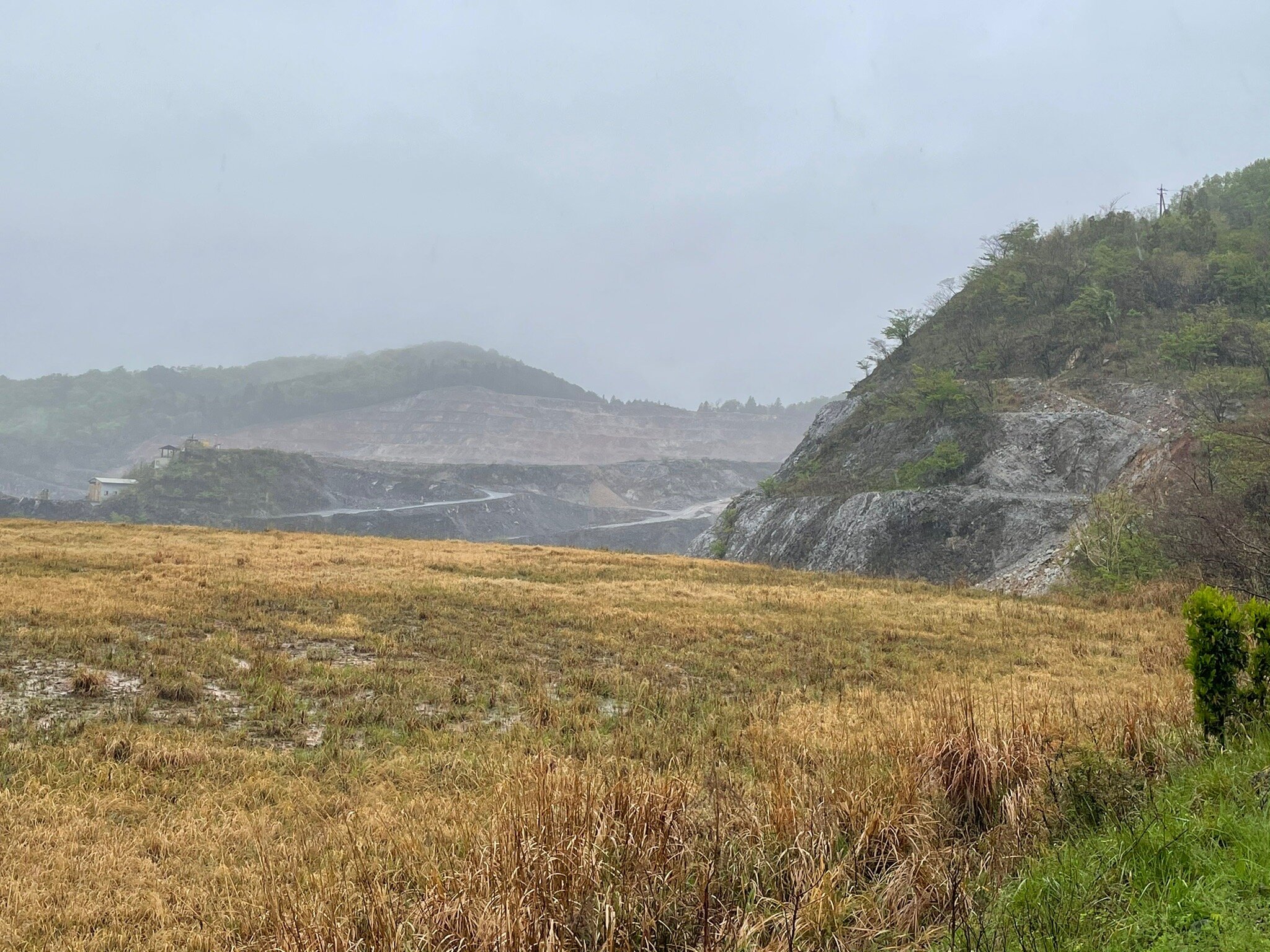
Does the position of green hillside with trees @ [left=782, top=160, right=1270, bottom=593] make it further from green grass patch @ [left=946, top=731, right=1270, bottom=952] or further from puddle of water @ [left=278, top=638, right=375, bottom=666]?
puddle of water @ [left=278, top=638, right=375, bottom=666]

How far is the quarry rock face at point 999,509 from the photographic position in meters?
30.5

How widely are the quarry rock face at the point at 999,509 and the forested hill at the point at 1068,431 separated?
0.10 meters

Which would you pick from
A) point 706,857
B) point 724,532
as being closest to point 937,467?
point 724,532

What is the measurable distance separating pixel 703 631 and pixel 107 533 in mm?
24859

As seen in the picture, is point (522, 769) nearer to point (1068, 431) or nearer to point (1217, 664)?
point (1217, 664)

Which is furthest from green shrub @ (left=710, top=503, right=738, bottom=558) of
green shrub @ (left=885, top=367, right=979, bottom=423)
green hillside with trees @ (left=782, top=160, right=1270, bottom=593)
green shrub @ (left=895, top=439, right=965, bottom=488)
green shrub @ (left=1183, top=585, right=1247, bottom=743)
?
green shrub @ (left=1183, top=585, right=1247, bottom=743)

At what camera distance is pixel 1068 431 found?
3481 cm

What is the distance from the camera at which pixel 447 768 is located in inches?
257

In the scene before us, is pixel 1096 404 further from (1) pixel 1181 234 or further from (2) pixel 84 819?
(2) pixel 84 819

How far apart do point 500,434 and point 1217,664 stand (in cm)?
16435

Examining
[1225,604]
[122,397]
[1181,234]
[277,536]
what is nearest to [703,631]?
[1225,604]

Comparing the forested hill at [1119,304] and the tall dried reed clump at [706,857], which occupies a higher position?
the forested hill at [1119,304]

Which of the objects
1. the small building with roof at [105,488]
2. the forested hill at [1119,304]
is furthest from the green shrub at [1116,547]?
the small building with roof at [105,488]

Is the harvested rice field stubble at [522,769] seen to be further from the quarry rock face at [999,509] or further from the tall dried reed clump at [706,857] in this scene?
the quarry rock face at [999,509]
